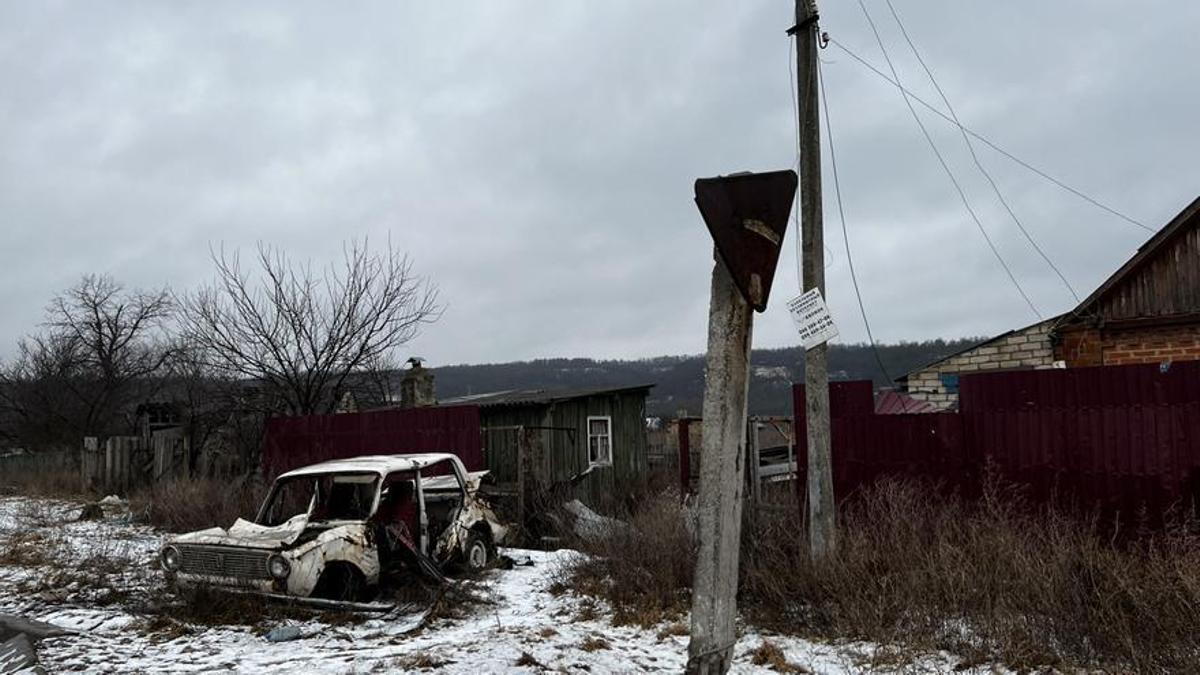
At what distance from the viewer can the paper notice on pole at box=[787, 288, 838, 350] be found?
689 cm

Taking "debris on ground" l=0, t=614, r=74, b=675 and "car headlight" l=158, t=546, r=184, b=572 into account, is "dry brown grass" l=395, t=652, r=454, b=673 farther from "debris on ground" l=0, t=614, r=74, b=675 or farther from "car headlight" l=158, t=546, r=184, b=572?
"car headlight" l=158, t=546, r=184, b=572

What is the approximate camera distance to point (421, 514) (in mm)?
9117

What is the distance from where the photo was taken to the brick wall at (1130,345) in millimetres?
11305

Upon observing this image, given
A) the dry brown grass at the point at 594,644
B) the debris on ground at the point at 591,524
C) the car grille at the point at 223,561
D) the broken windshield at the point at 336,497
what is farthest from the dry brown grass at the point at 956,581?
the car grille at the point at 223,561

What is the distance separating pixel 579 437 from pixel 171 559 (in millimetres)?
11292

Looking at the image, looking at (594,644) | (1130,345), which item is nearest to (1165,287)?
(1130,345)

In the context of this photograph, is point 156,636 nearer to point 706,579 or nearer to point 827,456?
point 706,579

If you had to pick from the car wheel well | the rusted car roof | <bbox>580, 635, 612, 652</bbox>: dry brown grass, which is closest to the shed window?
the rusted car roof

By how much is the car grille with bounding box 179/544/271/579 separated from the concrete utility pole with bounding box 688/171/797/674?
5217mm

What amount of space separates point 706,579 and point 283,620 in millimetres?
5051

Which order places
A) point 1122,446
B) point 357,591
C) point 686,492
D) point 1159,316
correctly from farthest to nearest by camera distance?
point 686,492 < point 1159,316 < point 357,591 < point 1122,446

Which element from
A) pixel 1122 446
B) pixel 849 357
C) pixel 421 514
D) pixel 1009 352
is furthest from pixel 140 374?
pixel 1122 446

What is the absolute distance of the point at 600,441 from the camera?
19.8 meters

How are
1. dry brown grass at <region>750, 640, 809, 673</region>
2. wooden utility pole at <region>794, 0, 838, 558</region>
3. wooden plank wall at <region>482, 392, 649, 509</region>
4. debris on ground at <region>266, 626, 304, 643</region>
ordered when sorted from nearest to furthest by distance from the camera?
dry brown grass at <region>750, 640, 809, 673</region> → debris on ground at <region>266, 626, 304, 643</region> → wooden utility pole at <region>794, 0, 838, 558</region> → wooden plank wall at <region>482, 392, 649, 509</region>
